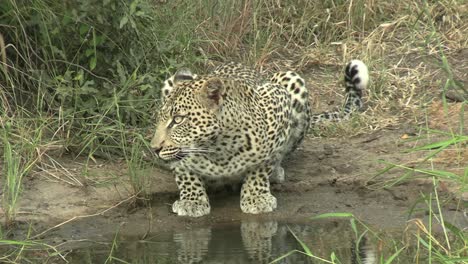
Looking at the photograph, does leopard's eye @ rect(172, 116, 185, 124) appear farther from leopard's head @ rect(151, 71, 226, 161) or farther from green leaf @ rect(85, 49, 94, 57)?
green leaf @ rect(85, 49, 94, 57)

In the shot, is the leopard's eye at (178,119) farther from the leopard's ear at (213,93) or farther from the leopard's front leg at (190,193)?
the leopard's front leg at (190,193)

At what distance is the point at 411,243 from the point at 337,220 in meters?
0.93

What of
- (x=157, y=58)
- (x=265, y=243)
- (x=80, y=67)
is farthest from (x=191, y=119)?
(x=157, y=58)

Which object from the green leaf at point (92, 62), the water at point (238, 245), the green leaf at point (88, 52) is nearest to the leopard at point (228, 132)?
the water at point (238, 245)

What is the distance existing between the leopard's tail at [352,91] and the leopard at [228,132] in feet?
2.45

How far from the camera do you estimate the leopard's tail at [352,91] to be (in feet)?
30.9

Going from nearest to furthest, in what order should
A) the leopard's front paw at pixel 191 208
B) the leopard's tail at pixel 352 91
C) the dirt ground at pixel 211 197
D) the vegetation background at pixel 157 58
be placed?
the dirt ground at pixel 211 197 < the leopard's front paw at pixel 191 208 < the vegetation background at pixel 157 58 < the leopard's tail at pixel 352 91

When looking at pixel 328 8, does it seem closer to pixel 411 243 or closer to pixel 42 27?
pixel 42 27

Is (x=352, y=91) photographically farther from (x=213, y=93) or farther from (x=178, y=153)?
(x=178, y=153)

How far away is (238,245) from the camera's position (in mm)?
7242

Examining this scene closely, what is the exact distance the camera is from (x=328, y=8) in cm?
1109

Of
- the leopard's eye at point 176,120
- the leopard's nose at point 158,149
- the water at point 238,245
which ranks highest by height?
the leopard's eye at point 176,120

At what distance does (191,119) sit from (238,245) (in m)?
0.98

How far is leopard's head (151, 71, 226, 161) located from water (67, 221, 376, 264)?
58cm
